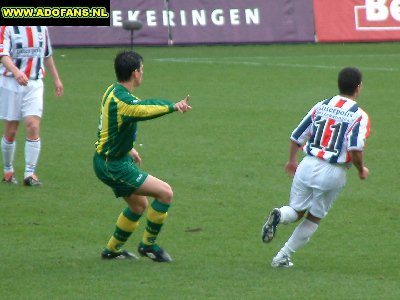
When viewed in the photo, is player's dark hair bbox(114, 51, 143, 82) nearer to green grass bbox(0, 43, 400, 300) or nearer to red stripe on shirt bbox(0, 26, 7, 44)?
green grass bbox(0, 43, 400, 300)

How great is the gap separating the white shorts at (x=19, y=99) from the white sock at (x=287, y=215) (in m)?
4.46

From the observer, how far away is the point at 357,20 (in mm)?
25562

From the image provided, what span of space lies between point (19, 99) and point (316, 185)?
15.7ft

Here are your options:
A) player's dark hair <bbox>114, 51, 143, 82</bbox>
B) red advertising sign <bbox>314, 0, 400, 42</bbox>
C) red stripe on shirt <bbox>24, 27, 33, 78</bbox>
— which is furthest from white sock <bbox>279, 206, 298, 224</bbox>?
red advertising sign <bbox>314, 0, 400, 42</bbox>

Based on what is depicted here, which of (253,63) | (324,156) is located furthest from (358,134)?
(253,63)

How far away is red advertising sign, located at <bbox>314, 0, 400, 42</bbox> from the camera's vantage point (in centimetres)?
2516

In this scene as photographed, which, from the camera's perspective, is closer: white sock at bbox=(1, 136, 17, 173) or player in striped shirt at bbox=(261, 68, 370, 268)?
player in striped shirt at bbox=(261, 68, 370, 268)

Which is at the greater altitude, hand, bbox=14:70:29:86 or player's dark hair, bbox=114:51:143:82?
player's dark hair, bbox=114:51:143:82

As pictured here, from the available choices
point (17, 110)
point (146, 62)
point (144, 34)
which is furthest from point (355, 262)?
point (144, 34)

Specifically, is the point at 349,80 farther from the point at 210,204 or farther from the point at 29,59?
the point at 29,59

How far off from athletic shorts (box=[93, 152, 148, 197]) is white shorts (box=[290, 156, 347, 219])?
125 cm

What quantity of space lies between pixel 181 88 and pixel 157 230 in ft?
36.0

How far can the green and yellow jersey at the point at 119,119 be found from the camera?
818 cm

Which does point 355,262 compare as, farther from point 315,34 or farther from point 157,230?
point 315,34
